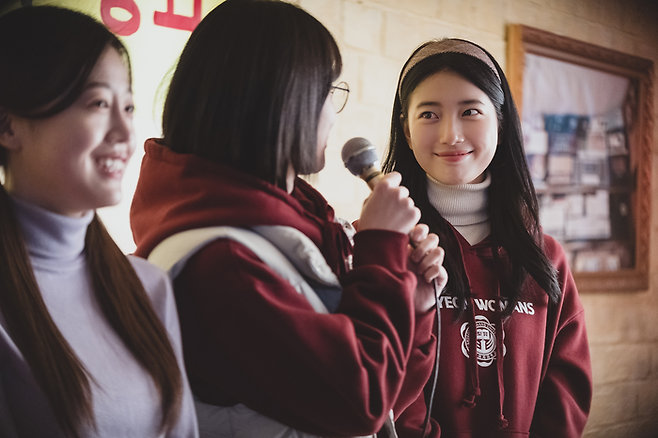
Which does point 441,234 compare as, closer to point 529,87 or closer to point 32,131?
point 32,131

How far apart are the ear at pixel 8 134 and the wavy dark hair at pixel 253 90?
21cm

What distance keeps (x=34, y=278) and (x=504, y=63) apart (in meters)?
2.05

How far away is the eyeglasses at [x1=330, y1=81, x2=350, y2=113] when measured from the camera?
0.79m

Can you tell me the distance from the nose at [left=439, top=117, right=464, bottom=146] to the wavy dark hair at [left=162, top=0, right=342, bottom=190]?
1.41ft

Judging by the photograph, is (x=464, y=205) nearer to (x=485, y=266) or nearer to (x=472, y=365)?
(x=485, y=266)

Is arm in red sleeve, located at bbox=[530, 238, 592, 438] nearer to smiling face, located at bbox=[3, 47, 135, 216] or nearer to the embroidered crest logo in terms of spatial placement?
the embroidered crest logo

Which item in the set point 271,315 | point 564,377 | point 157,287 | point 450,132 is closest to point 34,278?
point 157,287

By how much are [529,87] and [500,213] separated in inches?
50.0

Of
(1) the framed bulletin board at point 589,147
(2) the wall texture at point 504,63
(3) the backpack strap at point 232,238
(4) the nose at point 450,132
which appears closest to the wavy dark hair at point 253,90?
(3) the backpack strap at point 232,238

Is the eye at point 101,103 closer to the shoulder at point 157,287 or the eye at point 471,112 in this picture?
the shoulder at point 157,287

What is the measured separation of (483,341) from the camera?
3.64 ft

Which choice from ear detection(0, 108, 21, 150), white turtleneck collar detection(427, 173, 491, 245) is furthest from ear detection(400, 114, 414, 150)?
ear detection(0, 108, 21, 150)

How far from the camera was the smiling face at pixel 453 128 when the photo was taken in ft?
3.69

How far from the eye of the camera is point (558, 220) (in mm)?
2373
